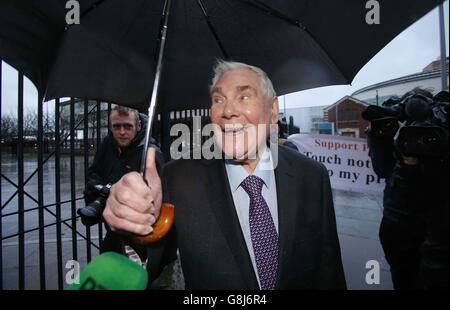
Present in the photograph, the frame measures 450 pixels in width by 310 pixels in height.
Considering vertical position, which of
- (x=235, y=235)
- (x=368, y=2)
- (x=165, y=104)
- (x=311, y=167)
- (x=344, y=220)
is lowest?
(x=344, y=220)

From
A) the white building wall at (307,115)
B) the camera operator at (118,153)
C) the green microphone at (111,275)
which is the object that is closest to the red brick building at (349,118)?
the white building wall at (307,115)

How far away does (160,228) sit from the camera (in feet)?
3.62

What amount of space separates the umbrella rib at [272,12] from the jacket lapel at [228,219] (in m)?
1.05

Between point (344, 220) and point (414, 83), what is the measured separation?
2011 cm

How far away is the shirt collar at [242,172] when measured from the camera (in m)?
1.68

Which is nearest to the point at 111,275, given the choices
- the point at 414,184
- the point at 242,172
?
the point at 242,172

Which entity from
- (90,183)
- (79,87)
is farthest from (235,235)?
(90,183)

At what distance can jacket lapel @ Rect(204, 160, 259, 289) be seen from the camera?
4.62 ft

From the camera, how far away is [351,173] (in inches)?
164

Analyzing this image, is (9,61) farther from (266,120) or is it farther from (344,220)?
(344,220)

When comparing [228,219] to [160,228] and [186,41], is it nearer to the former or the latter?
[160,228]

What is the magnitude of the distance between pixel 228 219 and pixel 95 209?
184cm

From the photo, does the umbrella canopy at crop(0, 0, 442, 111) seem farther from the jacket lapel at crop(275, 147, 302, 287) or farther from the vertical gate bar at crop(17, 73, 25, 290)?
the vertical gate bar at crop(17, 73, 25, 290)

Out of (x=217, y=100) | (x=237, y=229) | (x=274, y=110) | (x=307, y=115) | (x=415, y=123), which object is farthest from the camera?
(x=307, y=115)
